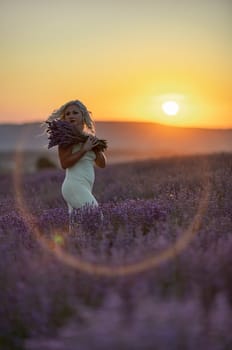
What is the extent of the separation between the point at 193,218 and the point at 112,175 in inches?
398

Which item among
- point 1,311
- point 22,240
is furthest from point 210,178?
point 1,311

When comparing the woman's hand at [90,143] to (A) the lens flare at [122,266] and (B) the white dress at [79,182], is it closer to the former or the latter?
(B) the white dress at [79,182]

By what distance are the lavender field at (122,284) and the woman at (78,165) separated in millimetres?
1305

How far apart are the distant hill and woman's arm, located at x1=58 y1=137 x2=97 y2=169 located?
11945 cm

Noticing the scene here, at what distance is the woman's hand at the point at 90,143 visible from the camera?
6.35m

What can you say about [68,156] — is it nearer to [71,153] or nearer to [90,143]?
[71,153]

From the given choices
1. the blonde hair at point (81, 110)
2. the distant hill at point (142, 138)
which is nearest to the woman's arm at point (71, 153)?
the blonde hair at point (81, 110)

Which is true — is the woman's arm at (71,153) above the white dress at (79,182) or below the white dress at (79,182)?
above

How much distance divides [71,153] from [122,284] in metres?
3.88

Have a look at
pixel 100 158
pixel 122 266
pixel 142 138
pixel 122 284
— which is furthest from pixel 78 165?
pixel 142 138

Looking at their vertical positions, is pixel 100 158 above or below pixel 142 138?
below

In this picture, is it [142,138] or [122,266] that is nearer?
[122,266]

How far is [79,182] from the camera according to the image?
653cm

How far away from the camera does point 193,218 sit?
4.65 metres
